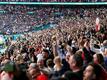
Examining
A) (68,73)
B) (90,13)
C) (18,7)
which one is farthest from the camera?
(18,7)

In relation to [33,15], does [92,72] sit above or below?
above

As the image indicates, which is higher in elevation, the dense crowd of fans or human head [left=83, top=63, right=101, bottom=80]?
human head [left=83, top=63, right=101, bottom=80]

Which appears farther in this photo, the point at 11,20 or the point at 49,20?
the point at 11,20

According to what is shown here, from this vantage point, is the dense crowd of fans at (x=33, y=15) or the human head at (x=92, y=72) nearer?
the human head at (x=92, y=72)

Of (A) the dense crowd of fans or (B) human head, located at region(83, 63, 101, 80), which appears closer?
(B) human head, located at region(83, 63, 101, 80)

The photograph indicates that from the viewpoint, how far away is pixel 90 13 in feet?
199

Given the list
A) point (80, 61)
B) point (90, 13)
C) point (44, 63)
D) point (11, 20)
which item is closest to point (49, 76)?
point (80, 61)

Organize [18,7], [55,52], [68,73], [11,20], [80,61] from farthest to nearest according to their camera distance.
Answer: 1. [18,7]
2. [11,20]
3. [55,52]
4. [80,61]
5. [68,73]

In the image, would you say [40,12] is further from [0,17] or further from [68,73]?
Result: [68,73]

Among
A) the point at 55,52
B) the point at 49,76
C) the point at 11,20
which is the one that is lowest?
the point at 11,20

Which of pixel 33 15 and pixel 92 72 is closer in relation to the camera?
pixel 92 72

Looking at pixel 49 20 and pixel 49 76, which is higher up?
pixel 49 76

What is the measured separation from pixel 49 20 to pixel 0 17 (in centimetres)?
885

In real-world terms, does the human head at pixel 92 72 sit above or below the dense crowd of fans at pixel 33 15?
above
